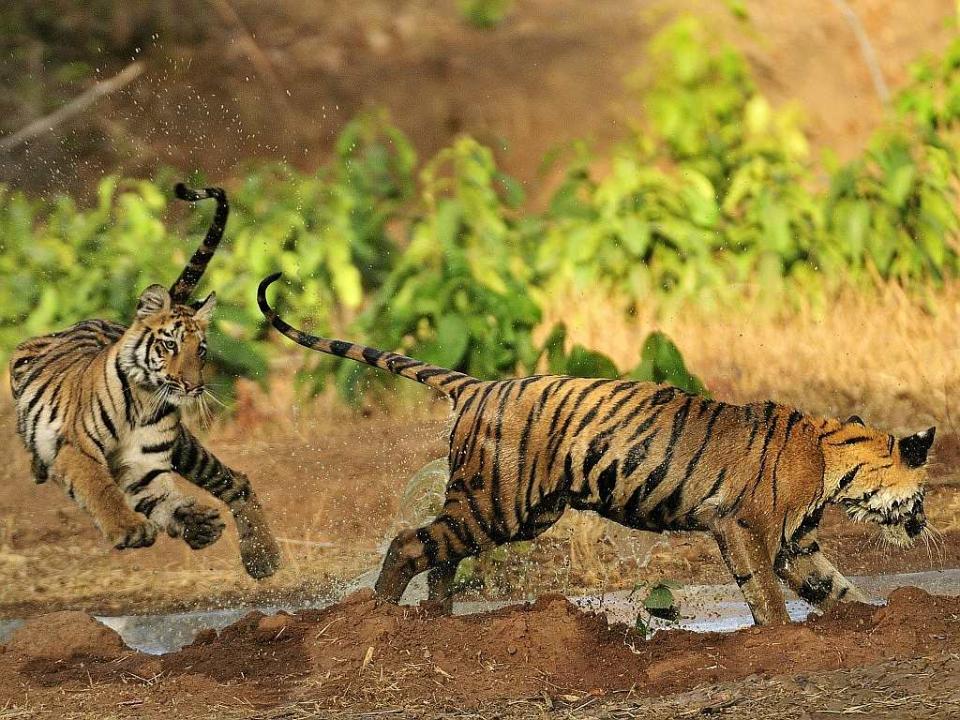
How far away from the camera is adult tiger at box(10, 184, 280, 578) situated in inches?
192

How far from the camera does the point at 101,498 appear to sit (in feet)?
15.9

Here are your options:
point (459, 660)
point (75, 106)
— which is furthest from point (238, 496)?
point (75, 106)

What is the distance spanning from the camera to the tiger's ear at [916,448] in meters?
4.58

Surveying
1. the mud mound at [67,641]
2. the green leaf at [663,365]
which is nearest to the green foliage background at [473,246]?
the green leaf at [663,365]

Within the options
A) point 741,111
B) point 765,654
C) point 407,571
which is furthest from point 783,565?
point 741,111

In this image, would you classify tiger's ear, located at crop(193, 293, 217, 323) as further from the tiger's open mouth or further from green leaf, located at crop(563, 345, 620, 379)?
the tiger's open mouth

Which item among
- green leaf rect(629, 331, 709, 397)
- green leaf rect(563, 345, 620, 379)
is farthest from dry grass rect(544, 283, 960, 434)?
green leaf rect(563, 345, 620, 379)

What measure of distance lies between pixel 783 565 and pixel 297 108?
12.2m

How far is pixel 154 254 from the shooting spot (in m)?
8.36

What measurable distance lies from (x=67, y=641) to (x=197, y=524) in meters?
0.54

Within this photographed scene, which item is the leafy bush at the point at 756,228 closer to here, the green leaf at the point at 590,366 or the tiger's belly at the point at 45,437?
the green leaf at the point at 590,366

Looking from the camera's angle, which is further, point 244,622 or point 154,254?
point 154,254

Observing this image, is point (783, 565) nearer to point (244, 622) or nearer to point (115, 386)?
point (244, 622)

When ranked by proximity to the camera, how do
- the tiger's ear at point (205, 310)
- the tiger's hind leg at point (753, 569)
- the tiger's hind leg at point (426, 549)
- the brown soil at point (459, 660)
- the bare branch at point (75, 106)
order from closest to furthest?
the brown soil at point (459, 660)
the tiger's hind leg at point (753, 569)
the tiger's hind leg at point (426, 549)
the tiger's ear at point (205, 310)
the bare branch at point (75, 106)
